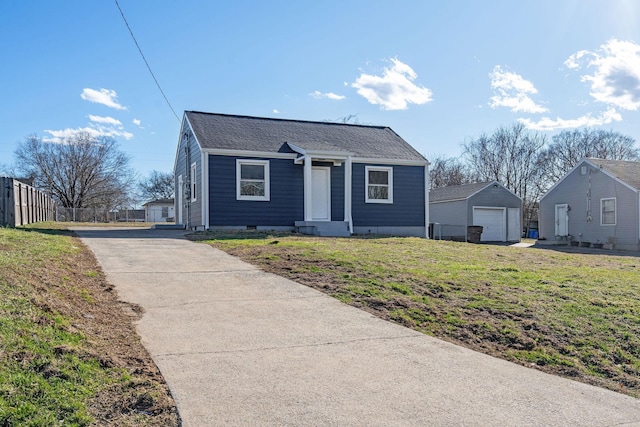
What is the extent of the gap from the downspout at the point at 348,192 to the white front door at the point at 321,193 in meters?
0.65

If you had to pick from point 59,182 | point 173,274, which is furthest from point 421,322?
point 59,182

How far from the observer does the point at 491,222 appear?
29.6m

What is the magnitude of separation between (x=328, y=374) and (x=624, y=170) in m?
26.1

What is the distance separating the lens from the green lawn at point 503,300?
5.34 meters

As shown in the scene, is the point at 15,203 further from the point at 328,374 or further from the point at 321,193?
the point at 328,374

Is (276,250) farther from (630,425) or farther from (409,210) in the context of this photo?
(409,210)

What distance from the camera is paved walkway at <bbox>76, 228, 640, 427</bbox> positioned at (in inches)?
140

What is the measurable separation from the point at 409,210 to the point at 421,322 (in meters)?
14.2

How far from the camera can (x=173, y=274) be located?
860 cm

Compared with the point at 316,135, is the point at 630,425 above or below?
below

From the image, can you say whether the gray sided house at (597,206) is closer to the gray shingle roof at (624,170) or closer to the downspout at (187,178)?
the gray shingle roof at (624,170)

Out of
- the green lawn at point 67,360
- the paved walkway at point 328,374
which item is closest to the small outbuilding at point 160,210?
the paved walkway at point 328,374

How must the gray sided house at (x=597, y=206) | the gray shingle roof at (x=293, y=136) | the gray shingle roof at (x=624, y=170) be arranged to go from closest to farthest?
the gray shingle roof at (x=293, y=136)
the gray sided house at (x=597, y=206)
the gray shingle roof at (x=624, y=170)

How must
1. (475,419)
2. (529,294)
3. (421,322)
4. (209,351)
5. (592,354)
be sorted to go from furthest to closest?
(529,294) < (421,322) < (592,354) < (209,351) < (475,419)
